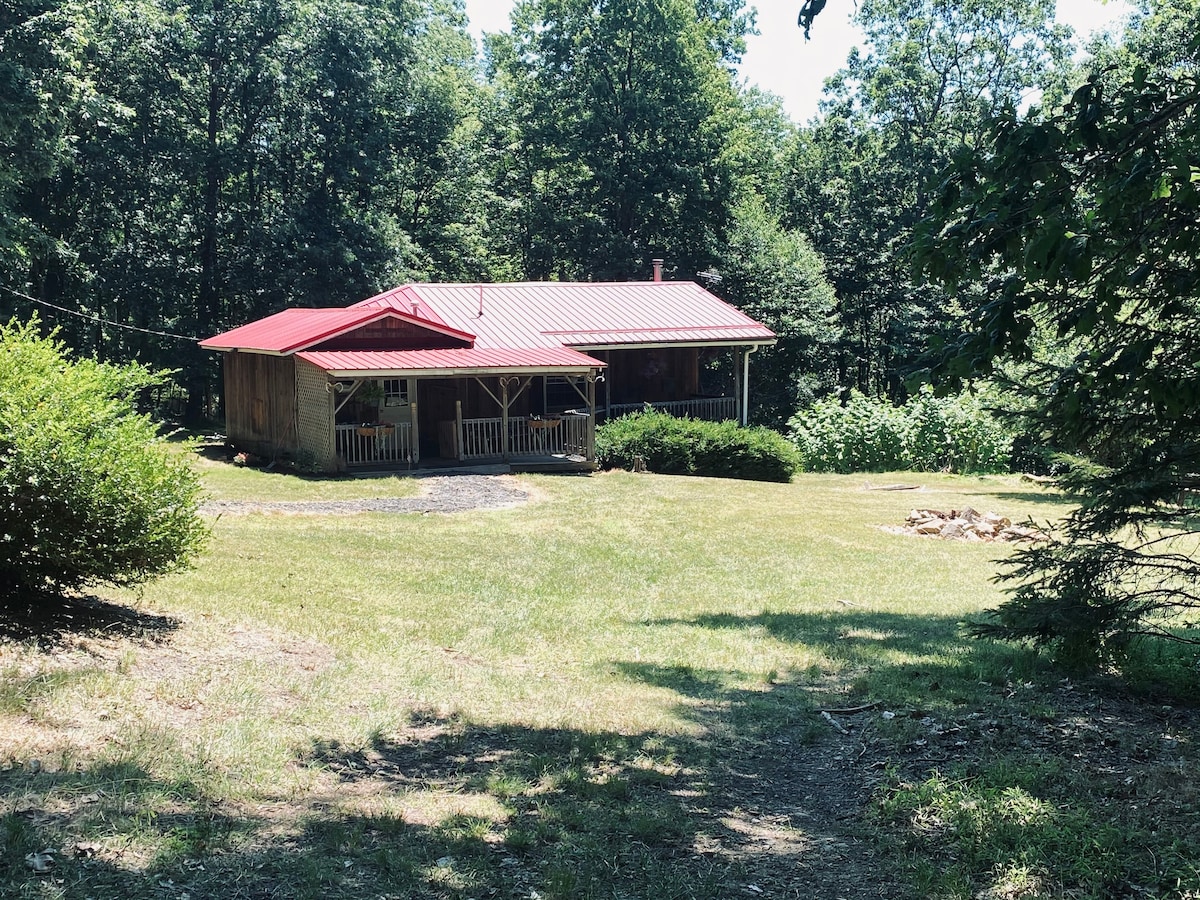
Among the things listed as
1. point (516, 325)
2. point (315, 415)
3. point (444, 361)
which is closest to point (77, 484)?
point (444, 361)

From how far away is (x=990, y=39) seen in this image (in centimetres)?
5166

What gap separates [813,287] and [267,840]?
39721 millimetres

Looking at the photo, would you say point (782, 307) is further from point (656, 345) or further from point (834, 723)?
point (834, 723)

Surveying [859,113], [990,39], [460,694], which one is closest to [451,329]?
[460,694]

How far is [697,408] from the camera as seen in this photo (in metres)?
32.5

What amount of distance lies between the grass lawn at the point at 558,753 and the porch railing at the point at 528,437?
1352 centimetres

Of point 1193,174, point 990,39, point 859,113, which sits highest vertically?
point 990,39

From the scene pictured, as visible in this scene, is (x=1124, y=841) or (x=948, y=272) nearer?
(x=1124, y=841)

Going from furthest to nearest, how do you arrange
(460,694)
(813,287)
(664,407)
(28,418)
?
(813,287) < (664,407) < (460,694) < (28,418)

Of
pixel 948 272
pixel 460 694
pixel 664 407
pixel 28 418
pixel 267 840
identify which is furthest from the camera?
pixel 664 407

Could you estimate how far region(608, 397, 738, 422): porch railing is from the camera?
31.8m

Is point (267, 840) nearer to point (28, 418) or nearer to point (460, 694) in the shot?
point (460, 694)

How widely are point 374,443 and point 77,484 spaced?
56.5ft

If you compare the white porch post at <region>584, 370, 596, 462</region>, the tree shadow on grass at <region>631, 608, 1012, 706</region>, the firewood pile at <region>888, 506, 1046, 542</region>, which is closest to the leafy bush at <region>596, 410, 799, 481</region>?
the white porch post at <region>584, 370, 596, 462</region>
